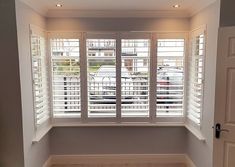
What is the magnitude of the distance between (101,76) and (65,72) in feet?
2.09

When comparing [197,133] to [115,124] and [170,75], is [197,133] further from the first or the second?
[115,124]

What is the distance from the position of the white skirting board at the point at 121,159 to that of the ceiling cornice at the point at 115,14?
2496 millimetres

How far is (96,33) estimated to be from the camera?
3711 millimetres

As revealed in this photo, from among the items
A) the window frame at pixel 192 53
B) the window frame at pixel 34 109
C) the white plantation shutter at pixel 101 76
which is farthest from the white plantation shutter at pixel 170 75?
the window frame at pixel 34 109

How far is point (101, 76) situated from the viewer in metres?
3.78

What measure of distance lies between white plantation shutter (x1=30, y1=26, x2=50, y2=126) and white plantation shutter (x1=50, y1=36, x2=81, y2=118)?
174 millimetres
